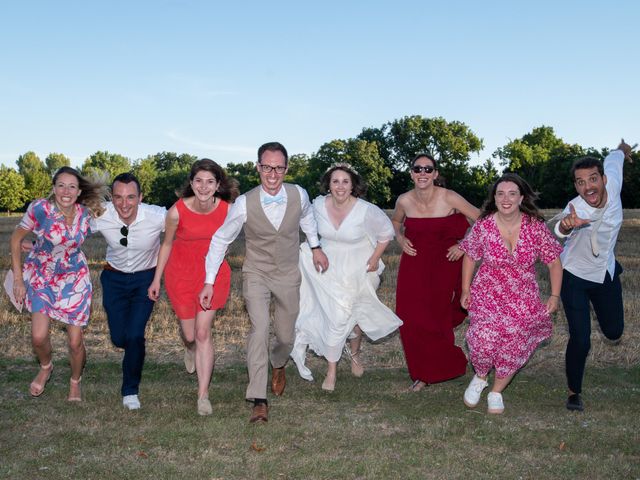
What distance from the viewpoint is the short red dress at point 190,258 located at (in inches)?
275

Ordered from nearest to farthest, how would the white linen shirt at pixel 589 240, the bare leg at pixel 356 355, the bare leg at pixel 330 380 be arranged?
1. the white linen shirt at pixel 589 240
2. the bare leg at pixel 330 380
3. the bare leg at pixel 356 355

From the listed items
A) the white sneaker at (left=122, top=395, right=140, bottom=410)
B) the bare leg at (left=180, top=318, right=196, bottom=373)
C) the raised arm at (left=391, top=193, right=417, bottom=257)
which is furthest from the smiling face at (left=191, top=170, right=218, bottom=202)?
the raised arm at (left=391, top=193, right=417, bottom=257)

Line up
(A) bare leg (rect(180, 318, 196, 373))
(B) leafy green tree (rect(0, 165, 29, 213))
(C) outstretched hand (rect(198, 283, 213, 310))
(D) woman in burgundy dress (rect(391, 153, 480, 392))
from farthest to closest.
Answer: (B) leafy green tree (rect(0, 165, 29, 213))
(D) woman in burgundy dress (rect(391, 153, 480, 392))
(A) bare leg (rect(180, 318, 196, 373))
(C) outstretched hand (rect(198, 283, 213, 310))

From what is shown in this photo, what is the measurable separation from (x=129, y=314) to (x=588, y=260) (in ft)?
13.9

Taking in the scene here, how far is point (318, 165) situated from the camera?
7356cm

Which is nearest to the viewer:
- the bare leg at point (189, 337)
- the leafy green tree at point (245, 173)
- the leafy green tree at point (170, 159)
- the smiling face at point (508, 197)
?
the smiling face at point (508, 197)

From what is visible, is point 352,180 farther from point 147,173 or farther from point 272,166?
point 147,173

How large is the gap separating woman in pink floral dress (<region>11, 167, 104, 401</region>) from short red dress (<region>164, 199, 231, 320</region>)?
0.77 meters

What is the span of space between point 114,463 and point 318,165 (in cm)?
6879

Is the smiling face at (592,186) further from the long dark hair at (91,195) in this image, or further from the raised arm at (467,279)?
the long dark hair at (91,195)

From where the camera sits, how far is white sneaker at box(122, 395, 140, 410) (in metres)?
6.87

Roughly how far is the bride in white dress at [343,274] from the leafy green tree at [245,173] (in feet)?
251

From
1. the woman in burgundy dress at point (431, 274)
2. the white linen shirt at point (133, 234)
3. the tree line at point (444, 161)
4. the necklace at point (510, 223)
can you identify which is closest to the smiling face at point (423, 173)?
the woman in burgundy dress at point (431, 274)

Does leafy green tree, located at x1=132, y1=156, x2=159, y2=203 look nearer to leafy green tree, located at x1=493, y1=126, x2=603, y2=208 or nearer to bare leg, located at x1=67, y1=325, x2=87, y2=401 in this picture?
leafy green tree, located at x1=493, y1=126, x2=603, y2=208
